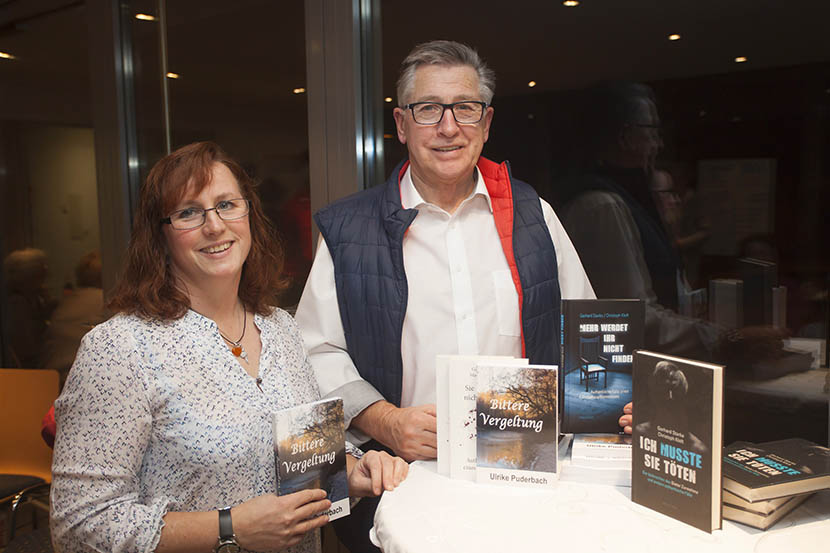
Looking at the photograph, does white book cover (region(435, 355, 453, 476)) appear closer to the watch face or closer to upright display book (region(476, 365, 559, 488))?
upright display book (region(476, 365, 559, 488))

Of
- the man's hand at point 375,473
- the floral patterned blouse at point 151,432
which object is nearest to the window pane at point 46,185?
the floral patterned blouse at point 151,432

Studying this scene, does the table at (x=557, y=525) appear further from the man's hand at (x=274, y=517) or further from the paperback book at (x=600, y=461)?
the man's hand at (x=274, y=517)

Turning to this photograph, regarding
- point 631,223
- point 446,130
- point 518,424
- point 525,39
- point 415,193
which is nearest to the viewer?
point 518,424

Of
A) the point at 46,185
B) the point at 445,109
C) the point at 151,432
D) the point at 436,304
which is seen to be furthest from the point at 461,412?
the point at 46,185

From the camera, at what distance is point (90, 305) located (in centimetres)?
443

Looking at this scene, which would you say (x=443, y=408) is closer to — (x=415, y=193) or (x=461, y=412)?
(x=461, y=412)

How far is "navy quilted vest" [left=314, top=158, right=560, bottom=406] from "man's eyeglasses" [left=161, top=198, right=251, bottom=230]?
414 mm

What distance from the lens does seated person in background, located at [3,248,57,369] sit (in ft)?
16.7

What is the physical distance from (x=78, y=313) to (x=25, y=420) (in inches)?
57.6

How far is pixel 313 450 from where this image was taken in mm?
1379

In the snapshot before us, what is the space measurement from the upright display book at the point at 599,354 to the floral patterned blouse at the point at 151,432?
0.70m

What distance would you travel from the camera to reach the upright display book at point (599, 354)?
1.45m

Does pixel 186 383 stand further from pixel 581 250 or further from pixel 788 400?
pixel 788 400

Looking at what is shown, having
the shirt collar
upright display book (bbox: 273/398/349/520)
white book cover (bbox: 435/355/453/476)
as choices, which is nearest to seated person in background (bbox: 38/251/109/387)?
the shirt collar
